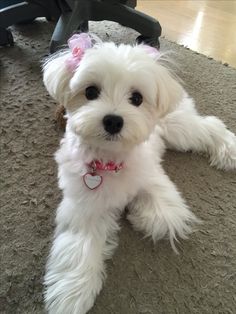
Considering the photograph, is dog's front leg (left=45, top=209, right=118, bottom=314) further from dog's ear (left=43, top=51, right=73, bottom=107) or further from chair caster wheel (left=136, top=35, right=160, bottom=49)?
chair caster wheel (left=136, top=35, right=160, bottom=49)

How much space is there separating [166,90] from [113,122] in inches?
7.0

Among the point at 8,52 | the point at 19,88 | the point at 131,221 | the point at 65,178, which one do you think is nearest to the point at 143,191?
the point at 131,221

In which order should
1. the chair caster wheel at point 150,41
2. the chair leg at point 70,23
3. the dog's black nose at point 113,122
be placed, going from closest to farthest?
the dog's black nose at point 113,122
the chair leg at point 70,23
the chair caster wheel at point 150,41

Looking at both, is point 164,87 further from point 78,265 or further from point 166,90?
point 78,265

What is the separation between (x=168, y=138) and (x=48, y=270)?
638 millimetres

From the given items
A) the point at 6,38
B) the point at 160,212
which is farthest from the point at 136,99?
the point at 6,38

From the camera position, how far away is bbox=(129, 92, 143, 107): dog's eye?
3.29 feet

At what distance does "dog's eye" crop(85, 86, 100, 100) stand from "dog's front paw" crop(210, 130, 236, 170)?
608 mm

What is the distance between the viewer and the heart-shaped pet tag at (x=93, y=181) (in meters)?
1.12

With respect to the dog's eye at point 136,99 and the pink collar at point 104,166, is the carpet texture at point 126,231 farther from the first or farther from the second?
the dog's eye at point 136,99

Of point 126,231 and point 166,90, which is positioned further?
point 126,231

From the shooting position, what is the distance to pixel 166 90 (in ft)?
3.32

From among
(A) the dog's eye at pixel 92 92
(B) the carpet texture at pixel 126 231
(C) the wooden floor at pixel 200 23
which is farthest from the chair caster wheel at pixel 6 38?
(A) the dog's eye at pixel 92 92

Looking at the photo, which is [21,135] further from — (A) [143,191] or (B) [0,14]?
(B) [0,14]
